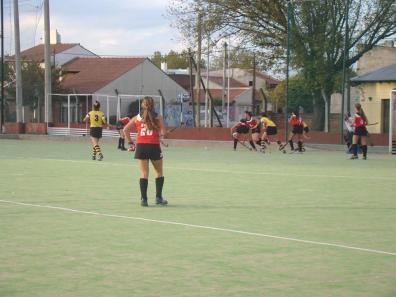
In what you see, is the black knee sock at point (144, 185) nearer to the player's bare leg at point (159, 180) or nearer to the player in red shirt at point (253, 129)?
the player's bare leg at point (159, 180)

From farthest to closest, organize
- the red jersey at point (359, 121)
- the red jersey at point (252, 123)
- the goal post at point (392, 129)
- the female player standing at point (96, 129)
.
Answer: the red jersey at point (252, 123) → the goal post at point (392, 129) → the red jersey at point (359, 121) → the female player standing at point (96, 129)

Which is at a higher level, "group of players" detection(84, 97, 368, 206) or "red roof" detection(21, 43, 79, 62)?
"red roof" detection(21, 43, 79, 62)

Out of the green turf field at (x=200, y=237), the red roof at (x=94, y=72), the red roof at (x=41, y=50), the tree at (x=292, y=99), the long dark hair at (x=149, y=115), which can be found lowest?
the green turf field at (x=200, y=237)

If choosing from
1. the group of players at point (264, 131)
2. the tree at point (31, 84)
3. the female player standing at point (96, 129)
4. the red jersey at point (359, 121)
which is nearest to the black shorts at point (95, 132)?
the female player standing at point (96, 129)

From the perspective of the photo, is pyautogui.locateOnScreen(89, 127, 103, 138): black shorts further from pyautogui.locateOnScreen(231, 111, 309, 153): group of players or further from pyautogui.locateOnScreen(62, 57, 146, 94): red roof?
pyautogui.locateOnScreen(62, 57, 146, 94): red roof

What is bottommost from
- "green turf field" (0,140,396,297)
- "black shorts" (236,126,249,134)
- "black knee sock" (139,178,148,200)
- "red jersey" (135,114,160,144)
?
"green turf field" (0,140,396,297)

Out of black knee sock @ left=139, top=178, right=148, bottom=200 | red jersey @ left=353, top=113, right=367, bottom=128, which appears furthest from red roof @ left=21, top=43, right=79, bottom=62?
black knee sock @ left=139, top=178, right=148, bottom=200

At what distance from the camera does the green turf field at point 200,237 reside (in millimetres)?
7648

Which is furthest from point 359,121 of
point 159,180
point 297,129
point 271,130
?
point 159,180

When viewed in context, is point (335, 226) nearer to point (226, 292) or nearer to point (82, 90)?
point (226, 292)

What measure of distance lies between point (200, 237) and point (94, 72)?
6267 cm

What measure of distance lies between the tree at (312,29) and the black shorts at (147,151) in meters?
26.9

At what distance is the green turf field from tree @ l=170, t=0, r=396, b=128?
22.2m

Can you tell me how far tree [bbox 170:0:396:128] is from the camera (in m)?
40.9
